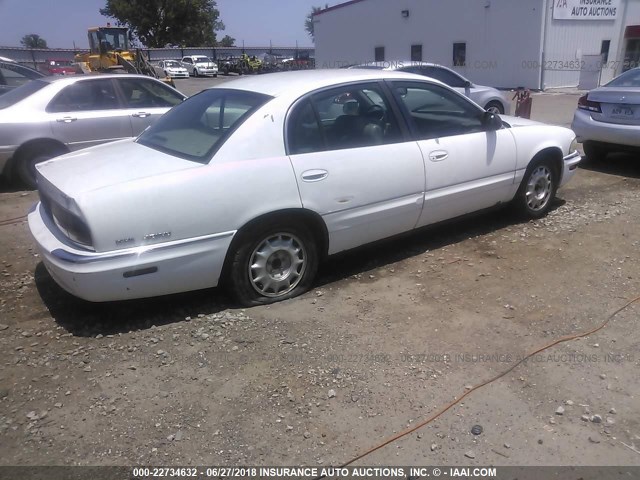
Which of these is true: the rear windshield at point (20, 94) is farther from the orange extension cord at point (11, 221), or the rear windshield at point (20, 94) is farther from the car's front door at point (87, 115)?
the orange extension cord at point (11, 221)

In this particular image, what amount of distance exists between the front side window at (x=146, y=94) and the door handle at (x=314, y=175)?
15.3 feet

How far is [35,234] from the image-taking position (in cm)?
369

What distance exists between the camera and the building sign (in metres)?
22.0

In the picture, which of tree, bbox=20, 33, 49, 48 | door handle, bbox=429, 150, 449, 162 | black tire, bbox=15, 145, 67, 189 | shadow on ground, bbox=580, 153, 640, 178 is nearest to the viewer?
door handle, bbox=429, 150, 449, 162

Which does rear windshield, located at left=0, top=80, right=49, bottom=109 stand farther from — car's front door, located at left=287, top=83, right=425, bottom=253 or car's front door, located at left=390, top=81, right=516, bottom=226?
car's front door, located at left=390, top=81, right=516, bottom=226

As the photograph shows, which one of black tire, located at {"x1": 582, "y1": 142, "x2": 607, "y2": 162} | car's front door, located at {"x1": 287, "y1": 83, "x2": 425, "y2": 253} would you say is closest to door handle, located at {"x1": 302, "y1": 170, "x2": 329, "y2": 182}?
car's front door, located at {"x1": 287, "y1": 83, "x2": 425, "y2": 253}

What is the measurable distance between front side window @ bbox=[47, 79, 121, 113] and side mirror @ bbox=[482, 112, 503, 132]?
4.99 meters

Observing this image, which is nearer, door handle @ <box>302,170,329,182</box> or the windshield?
door handle @ <box>302,170,329,182</box>

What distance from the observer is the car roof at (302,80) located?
3.94 meters

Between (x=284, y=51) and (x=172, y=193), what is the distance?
62.1 meters

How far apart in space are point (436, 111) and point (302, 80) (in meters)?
1.28

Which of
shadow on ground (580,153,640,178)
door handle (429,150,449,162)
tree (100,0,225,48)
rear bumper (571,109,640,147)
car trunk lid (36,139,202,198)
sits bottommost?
shadow on ground (580,153,640,178)

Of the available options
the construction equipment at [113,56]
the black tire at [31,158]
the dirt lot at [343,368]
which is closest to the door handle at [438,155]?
the dirt lot at [343,368]

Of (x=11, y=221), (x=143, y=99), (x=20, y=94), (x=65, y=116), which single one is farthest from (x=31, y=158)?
(x=143, y=99)
